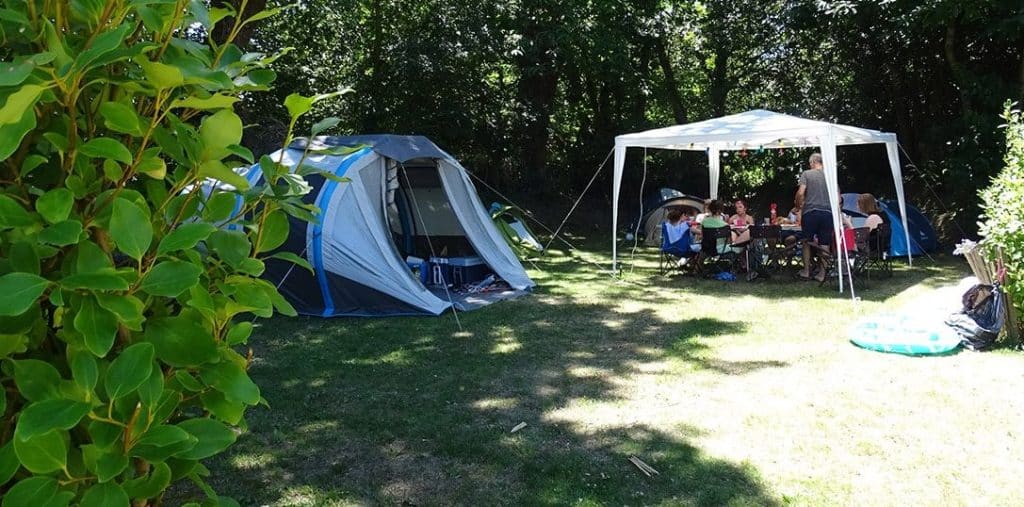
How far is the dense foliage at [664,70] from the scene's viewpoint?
11.3m

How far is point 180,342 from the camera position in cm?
94

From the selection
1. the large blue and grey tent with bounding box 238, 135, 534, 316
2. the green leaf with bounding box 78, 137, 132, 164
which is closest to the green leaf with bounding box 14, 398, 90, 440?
the green leaf with bounding box 78, 137, 132, 164

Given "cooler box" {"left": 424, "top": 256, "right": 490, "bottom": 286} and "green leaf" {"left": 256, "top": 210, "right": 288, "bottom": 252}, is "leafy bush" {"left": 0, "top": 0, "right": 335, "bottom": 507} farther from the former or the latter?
"cooler box" {"left": 424, "top": 256, "right": 490, "bottom": 286}

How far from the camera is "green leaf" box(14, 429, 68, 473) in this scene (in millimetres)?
813

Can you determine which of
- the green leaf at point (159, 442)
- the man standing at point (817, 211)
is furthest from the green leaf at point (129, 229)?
the man standing at point (817, 211)

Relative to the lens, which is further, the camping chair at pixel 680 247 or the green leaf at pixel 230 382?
the camping chair at pixel 680 247

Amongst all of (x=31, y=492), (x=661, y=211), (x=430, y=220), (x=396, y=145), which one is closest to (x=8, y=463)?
(x=31, y=492)

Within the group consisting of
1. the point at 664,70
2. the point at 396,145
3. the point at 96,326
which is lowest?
the point at 96,326

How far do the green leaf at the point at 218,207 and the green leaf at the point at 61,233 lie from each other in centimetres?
24

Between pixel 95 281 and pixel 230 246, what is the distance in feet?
0.80

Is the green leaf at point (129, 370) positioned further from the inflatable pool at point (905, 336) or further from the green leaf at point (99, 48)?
the inflatable pool at point (905, 336)

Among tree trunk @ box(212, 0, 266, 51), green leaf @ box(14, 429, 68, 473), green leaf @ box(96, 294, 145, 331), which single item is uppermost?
tree trunk @ box(212, 0, 266, 51)

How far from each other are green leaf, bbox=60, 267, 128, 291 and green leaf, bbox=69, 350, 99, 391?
8 cm

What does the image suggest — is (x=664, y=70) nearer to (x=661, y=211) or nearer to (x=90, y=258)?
(x=661, y=211)
